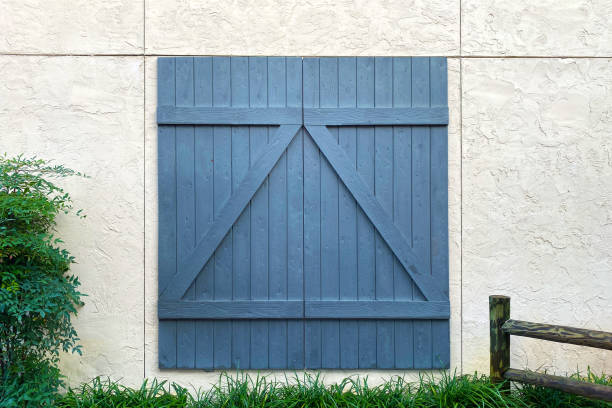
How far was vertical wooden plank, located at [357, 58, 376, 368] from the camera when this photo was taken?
11.1 ft

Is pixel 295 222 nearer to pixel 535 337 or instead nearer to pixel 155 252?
pixel 155 252

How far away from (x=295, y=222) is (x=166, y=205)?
1.01m

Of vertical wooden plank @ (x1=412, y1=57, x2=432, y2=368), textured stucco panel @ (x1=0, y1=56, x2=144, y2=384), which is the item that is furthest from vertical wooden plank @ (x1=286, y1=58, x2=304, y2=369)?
textured stucco panel @ (x1=0, y1=56, x2=144, y2=384)

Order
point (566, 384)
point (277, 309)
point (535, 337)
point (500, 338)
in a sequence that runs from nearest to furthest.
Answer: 1. point (566, 384)
2. point (535, 337)
3. point (500, 338)
4. point (277, 309)

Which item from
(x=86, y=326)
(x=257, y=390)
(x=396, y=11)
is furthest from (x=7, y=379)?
(x=396, y=11)

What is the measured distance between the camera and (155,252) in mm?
3412

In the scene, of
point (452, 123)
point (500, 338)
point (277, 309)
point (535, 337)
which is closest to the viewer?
point (535, 337)

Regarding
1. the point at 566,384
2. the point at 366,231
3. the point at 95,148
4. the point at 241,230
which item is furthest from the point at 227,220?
the point at 566,384

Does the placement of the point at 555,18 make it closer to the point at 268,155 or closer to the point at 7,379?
the point at 268,155

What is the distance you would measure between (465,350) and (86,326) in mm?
2969

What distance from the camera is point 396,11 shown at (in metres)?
3.46

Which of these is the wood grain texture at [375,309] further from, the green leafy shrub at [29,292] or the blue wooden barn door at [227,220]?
the green leafy shrub at [29,292]

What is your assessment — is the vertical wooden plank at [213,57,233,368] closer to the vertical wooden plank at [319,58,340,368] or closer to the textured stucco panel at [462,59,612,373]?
the vertical wooden plank at [319,58,340,368]

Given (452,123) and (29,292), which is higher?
(452,123)
